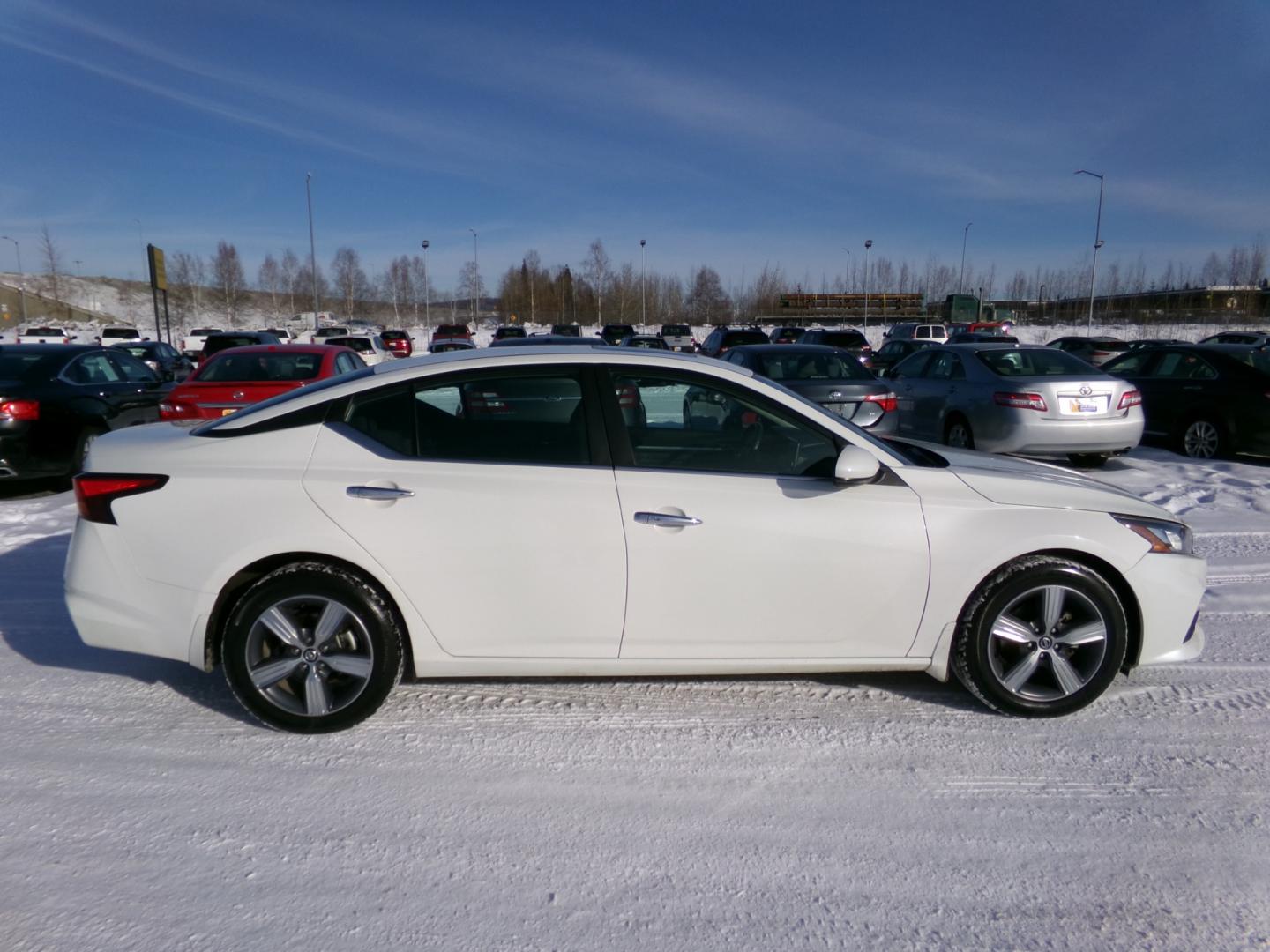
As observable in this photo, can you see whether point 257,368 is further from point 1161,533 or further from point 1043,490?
point 1161,533

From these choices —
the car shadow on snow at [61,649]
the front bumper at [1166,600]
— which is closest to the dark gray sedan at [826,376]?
the front bumper at [1166,600]

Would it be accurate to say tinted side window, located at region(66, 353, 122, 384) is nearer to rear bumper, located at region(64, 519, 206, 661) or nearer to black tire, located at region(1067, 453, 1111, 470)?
rear bumper, located at region(64, 519, 206, 661)

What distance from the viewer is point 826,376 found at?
10.9 m

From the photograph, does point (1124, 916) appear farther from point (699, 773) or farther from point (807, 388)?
point (807, 388)

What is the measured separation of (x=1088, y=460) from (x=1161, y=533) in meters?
7.65

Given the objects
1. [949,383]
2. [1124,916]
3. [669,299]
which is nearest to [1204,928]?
[1124,916]

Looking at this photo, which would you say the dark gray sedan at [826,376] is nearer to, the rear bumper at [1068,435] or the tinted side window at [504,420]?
the rear bumper at [1068,435]

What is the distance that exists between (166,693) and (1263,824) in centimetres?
451

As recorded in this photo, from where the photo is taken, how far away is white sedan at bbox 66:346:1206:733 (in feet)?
11.8

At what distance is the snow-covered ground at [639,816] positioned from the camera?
2609 mm

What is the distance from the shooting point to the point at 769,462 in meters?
3.83

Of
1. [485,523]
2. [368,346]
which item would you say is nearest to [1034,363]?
[485,523]

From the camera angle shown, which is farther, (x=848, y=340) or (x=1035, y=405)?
(x=848, y=340)

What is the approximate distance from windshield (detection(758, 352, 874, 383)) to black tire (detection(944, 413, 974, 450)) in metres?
1.10
